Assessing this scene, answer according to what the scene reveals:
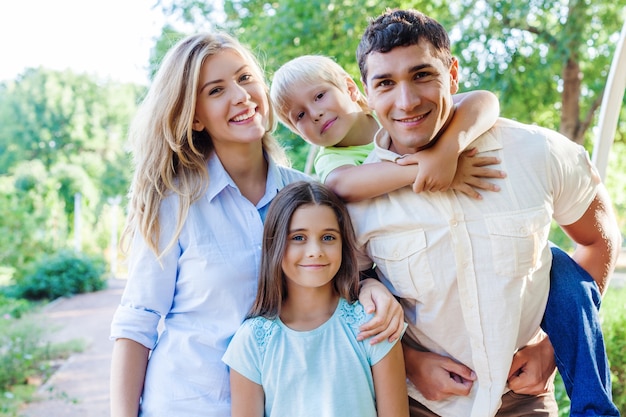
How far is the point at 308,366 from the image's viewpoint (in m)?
1.94

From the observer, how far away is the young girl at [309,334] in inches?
75.5

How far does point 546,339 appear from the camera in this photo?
2027 mm

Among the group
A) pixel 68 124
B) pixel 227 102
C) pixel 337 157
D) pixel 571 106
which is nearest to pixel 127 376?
pixel 227 102

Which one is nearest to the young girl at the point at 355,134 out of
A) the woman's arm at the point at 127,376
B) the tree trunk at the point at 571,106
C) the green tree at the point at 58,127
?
the woman's arm at the point at 127,376

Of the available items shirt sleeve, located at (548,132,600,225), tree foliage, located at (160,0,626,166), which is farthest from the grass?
shirt sleeve, located at (548,132,600,225)

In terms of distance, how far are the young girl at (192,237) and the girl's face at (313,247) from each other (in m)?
0.13

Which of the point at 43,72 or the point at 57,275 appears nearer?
the point at 57,275

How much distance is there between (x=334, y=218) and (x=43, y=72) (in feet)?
113

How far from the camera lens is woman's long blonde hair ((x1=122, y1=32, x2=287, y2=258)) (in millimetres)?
2082

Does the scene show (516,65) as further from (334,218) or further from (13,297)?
(13,297)

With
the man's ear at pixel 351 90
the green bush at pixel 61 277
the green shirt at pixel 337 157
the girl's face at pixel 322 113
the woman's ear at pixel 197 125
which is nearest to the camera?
the woman's ear at pixel 197 125

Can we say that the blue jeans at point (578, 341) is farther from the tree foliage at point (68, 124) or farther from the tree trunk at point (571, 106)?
the tree foliage at point (68, 124)

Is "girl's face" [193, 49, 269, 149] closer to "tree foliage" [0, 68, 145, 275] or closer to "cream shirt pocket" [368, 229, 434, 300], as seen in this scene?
"cream shirt pocket" [368, 229, 434, 300]

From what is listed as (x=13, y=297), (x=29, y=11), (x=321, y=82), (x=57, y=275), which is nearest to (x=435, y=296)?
(x=321, y=82)
